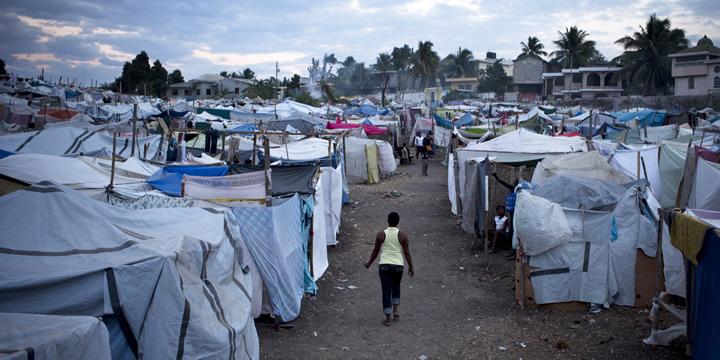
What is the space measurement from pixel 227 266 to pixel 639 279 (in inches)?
224

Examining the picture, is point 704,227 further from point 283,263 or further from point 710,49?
point 710,49

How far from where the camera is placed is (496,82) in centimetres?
6838

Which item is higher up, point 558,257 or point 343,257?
point 558,257

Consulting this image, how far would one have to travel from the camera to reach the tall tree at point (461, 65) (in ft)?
280

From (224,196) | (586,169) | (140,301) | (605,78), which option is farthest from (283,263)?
(605,78)

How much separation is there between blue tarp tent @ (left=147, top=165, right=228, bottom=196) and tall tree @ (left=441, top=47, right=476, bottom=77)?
77.8 m

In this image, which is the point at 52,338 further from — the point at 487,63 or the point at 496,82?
the point at 487,63

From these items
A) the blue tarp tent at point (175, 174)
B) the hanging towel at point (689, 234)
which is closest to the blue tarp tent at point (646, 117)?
the blue tarp tent at point (175, 174)

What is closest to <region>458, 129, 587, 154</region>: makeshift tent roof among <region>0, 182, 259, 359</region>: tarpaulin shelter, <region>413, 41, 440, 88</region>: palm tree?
<region>0, 182, 259, 359</region>: tarpaulin shelter

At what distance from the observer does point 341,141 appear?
2058 cm

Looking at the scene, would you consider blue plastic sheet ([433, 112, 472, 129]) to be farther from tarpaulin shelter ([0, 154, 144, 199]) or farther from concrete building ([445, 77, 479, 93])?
concrete building ([445, 77, 479, 93])

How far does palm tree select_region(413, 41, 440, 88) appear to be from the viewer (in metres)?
67.9

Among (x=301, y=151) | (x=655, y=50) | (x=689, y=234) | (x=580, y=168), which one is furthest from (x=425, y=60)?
(x=689, y=234)

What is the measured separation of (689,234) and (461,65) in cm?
8318
